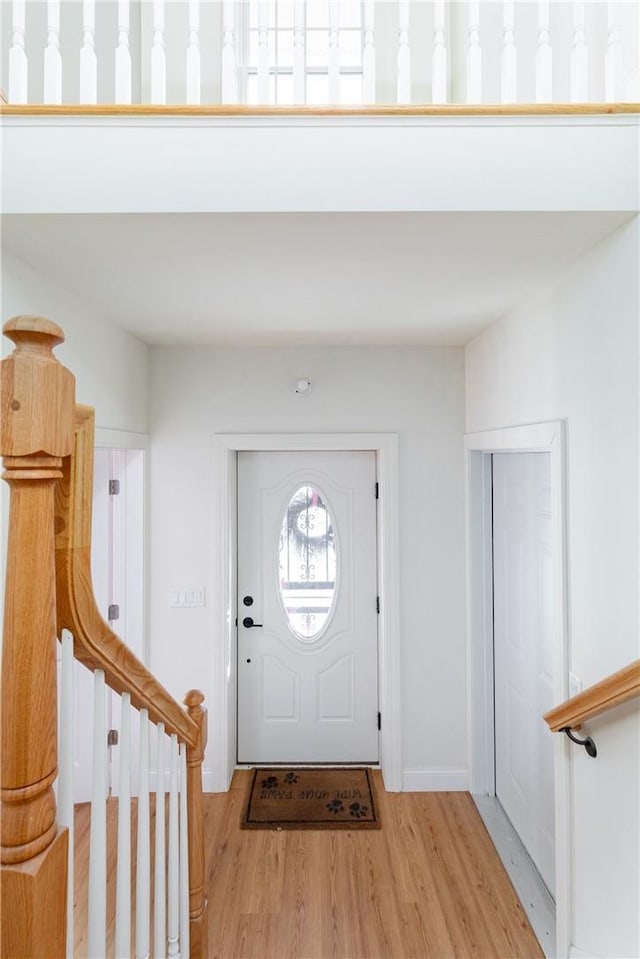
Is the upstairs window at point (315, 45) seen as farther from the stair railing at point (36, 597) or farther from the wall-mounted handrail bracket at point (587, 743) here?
the wall-mounted handrail bracket at point (587, 743)

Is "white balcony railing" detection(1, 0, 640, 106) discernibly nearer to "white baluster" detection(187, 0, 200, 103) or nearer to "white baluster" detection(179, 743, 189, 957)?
"white baluster" detection(187, 0, 200, 103)

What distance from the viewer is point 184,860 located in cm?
151

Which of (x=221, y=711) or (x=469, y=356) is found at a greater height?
(x=469, y=356)

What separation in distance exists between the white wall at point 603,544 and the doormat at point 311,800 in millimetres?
1385

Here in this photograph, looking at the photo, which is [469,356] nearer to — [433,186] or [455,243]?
[455,243]

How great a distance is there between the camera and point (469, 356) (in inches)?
123

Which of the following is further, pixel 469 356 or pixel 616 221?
pixel 469 356

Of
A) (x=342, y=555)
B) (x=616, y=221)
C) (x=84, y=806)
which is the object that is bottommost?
(x=84, y=806)

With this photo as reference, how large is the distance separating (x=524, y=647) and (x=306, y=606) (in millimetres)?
1342

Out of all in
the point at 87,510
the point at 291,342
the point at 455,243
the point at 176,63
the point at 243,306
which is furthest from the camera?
the point at 291,342

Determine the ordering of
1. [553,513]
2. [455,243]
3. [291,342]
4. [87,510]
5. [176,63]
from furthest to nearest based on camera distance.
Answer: [291,342], [176,63], [553,513], [455,243], [87,510]

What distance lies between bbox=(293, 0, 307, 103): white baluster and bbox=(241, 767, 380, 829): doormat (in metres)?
3.19

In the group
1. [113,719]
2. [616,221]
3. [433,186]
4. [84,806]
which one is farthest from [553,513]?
[84,806]

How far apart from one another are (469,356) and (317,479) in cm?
117
